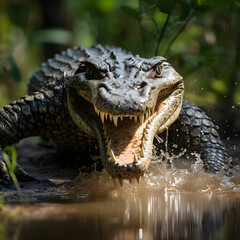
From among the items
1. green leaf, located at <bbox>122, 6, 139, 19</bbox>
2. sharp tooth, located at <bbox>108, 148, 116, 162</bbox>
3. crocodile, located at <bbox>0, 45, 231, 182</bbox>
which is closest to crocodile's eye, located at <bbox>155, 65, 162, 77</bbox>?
crocodile, located at <bbox>0, 45, 231, 182</bbox>

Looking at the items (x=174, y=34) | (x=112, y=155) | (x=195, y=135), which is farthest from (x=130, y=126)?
(x=174, y=34)

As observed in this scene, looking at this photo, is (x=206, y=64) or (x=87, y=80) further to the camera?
(x=206, y=64)

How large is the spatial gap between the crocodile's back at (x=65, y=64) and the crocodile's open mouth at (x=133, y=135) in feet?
3.37

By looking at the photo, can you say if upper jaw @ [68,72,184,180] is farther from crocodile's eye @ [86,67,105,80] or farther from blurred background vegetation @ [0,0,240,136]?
blurred background vegetation @ [0,0,240,136]

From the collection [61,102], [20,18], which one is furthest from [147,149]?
[20,18]

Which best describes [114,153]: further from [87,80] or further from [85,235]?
[85,235]

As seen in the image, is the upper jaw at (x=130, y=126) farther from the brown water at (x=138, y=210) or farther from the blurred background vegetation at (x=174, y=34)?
the blurred background vegetation at (x=174, y=34)

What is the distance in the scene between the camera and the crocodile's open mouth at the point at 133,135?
323cm

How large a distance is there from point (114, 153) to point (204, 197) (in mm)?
790

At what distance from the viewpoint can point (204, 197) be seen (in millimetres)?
3504

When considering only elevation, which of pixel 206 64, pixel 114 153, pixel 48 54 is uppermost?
pixel 48 54

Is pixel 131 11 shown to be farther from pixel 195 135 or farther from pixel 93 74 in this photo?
pixel 93 74

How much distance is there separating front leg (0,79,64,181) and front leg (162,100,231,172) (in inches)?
51.0

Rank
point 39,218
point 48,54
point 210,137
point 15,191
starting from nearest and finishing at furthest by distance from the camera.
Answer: point 39,218, point 15,191, point 210,137, point 48,54
